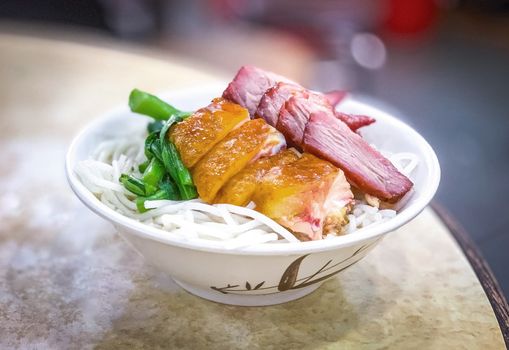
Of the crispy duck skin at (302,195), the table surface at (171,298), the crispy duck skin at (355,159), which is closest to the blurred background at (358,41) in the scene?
the table surface at (171,298)

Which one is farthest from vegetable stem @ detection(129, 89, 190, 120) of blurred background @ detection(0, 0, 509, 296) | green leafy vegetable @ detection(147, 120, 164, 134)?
blurred background @ detection(0, 0, 509, 296)

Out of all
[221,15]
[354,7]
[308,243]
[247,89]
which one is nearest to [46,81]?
[247,89]

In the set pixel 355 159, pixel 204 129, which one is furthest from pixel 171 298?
pixel 355 159

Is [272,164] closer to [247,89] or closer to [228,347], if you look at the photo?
[247,89]

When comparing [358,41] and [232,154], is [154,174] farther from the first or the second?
[358,41]

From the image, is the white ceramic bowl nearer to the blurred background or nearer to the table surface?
the table surface

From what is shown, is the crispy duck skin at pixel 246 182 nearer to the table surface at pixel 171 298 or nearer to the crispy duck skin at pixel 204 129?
the crispy duck skin at pixel 204 129
